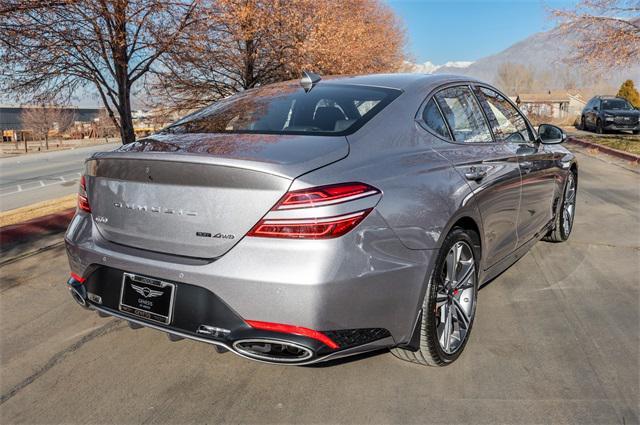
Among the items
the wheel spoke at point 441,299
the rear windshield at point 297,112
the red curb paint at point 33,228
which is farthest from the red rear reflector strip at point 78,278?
the red curb paint at point 33,228

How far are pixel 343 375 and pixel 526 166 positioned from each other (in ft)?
6.90

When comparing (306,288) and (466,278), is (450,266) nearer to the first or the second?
(466,278)

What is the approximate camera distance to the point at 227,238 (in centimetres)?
224

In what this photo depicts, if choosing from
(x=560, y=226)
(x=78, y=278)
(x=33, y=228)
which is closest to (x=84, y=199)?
(x=78, y=278)

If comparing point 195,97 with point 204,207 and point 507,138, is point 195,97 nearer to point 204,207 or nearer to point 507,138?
point 507,138

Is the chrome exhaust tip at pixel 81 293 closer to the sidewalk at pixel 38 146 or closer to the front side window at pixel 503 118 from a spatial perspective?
the front side window at pixel 503 118

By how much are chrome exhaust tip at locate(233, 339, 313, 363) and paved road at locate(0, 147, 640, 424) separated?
0.38 meters

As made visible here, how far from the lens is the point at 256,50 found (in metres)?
12.0

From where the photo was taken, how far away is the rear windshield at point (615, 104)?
2311 cm

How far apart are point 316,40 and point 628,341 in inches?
405

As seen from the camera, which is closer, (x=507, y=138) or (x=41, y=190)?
(x=507, y=138)

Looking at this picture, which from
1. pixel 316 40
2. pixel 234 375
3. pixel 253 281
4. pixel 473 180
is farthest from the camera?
pixel 316 40

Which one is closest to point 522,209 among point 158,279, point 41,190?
point 158,279

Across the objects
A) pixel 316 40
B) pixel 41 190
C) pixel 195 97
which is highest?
pixel 316 40
